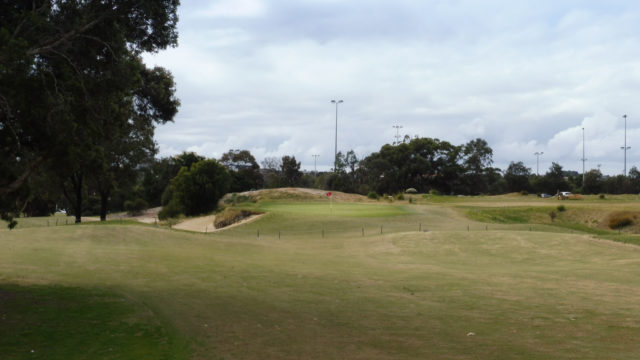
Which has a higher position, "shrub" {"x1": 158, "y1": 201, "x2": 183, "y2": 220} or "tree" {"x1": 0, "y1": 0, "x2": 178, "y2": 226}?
"tree" {"x1": 0, "y1": 0, "x2": 178, "y2": 226}

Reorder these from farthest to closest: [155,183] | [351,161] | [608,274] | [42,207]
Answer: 1. [351,161]
2. [155,183]
3. [42,207]
4. [608,274]

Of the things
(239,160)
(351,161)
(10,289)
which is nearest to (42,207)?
(239,160)

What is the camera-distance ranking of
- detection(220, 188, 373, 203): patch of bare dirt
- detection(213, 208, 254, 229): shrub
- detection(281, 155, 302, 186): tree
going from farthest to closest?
detection(281, 155, 302, 186): tree, detection(220, 188, 373, 203): patch of bare dirt, detection(213, 208, 254, 229): shrub

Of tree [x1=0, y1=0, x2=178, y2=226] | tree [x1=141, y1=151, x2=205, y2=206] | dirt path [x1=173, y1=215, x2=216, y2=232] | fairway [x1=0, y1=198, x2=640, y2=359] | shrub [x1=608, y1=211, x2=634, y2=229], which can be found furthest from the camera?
tree [x1=141, y1=151, x2=205, y2=206]

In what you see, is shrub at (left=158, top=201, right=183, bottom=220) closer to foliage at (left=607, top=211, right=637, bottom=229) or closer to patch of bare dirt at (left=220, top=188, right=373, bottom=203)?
patch of bare dirt at (left=220, top=188, right=373, bottom=203)

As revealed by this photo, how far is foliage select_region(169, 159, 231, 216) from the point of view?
56344 mm

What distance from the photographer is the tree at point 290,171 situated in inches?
4419

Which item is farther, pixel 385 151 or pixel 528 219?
pixel 385 151

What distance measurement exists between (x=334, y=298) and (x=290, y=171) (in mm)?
99248

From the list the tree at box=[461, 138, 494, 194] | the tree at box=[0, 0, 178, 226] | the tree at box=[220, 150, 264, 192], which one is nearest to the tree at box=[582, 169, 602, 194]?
the tree at box=[461, 138, 494, 194]

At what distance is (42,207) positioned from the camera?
3310 inches

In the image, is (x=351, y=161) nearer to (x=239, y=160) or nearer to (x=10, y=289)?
(x=239, y=160)

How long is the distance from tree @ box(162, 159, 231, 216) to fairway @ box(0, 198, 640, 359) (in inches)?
1099

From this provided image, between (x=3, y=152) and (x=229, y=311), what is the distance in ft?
20.1
